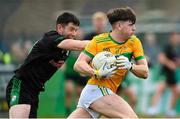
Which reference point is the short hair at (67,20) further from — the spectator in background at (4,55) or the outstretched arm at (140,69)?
the spectator in background at (4,55)

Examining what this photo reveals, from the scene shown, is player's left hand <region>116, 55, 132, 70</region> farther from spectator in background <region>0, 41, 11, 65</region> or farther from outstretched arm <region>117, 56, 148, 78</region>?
spectator in background <region>0, 41, 11, 65</region>

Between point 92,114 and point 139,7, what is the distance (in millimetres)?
12393

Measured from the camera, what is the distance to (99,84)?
9023 mm

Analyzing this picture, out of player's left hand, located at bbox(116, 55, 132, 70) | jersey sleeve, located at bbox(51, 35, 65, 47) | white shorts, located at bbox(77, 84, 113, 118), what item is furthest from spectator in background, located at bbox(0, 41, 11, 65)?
player's left hand, located at bbox(116, 55, 132, 70)

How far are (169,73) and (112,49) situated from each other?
26.5ft

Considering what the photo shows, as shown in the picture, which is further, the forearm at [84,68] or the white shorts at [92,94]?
the white shorts at [92,94]

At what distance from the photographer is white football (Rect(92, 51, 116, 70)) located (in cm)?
867

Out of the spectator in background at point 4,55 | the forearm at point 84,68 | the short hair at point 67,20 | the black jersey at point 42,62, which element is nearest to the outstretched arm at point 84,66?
the forearm at point 84,68

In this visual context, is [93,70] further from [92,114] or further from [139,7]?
[139,7]

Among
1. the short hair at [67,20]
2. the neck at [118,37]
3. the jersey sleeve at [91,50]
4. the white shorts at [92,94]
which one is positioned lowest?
the white shorts at [92,94]

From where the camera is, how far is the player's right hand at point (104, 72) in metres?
8.63

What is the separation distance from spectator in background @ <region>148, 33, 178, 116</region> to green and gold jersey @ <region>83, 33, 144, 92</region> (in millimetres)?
7741

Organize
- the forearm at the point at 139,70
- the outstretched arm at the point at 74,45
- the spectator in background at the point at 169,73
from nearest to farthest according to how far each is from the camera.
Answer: the forearm at the point at 139,70
the outstretched arm at the point at 74,45
the spectator in background at the point at 169,73

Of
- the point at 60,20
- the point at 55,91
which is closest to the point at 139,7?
the point at 55,91
